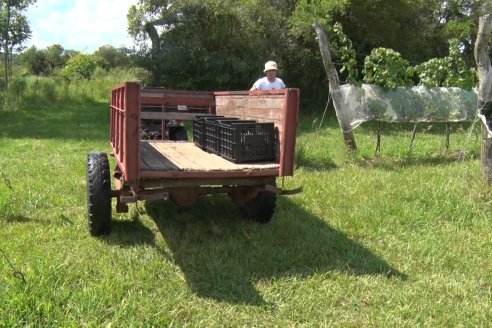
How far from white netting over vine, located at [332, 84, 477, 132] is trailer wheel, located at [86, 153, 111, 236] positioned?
515 cm

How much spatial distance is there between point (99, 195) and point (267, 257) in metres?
1.54

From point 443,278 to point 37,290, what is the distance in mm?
2977

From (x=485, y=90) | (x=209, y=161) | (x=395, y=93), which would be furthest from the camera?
(x=395, y=93)

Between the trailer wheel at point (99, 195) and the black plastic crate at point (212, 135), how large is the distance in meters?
1.15

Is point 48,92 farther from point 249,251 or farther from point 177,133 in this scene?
point 249,251

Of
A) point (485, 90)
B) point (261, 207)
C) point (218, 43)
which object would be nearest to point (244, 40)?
point (218, 43)

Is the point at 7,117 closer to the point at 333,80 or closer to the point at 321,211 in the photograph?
the point at 333,80

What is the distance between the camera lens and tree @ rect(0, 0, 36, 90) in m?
18.1

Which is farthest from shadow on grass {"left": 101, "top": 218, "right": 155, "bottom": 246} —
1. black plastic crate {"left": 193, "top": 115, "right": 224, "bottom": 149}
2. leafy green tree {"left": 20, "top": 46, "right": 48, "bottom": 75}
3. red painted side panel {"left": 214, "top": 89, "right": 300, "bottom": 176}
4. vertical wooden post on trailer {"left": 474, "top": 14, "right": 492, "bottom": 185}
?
leafy green tree {"left": 20, "top": 46, "right": 48, "bottom": 75}

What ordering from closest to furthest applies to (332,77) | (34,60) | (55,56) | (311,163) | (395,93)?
(311,163)
(332,77)
(395,93)
(34,60)
(55,56)

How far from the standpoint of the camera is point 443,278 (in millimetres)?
3811

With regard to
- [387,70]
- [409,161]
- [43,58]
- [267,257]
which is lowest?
[267,257]

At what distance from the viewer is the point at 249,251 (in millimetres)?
4273

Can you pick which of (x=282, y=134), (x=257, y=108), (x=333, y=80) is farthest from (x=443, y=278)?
(x=333, y=80)
